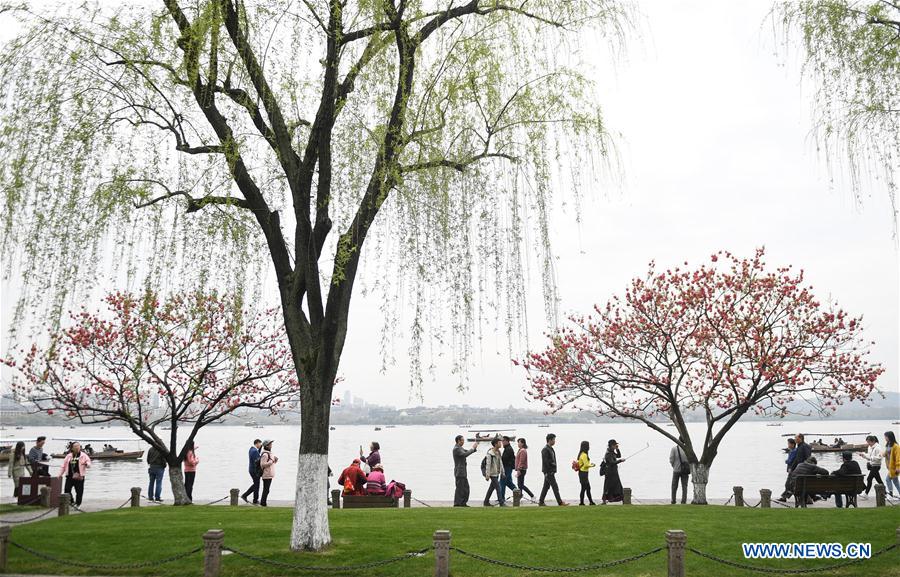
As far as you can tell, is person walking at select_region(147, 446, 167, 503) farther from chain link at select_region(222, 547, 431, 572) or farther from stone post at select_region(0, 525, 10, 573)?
chain link at select_region(222, 547, 431, 572)

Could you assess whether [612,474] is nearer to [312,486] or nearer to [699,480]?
[699,480]

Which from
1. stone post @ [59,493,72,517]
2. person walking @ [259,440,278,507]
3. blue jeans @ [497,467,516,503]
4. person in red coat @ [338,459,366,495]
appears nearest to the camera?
stone post @ [59,493,72,517]

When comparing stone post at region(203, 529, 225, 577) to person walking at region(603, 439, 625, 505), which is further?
person walking at region(603, 439, 625, 505)

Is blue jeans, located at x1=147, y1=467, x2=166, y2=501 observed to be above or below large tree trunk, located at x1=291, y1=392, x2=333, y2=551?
below

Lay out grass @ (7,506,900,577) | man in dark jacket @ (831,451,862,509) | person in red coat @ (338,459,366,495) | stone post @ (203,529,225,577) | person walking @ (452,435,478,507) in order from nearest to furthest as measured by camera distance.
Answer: stone post @ (203,529,225,577), grass @ (7,506,900,577), person in red coat @ (338,459,366,495), man in dark jacket @ (831,451,862,509), person walking @ (452,435,478,507)

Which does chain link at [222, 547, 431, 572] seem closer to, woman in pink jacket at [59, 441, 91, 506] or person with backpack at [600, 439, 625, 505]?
person with backpack at [600, 439, 625, 505]

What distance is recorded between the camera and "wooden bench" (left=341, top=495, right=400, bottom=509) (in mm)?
19312

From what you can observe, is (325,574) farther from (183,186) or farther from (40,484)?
(40,484)

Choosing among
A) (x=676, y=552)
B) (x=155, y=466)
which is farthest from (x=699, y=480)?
(x=155, y=466)

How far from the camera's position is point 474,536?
13.9 metres

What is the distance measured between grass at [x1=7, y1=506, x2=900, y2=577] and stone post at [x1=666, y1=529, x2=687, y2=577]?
66 centimetres

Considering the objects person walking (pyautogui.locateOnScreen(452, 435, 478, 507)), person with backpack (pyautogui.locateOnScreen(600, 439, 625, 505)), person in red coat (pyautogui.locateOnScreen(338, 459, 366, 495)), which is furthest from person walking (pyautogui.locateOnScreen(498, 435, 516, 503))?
person in red coat (pyautogui.locateOnScreen(338, 459, 366, 495))

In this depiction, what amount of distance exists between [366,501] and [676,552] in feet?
33.3

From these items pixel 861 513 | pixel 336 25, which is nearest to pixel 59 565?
pixel 336 25
